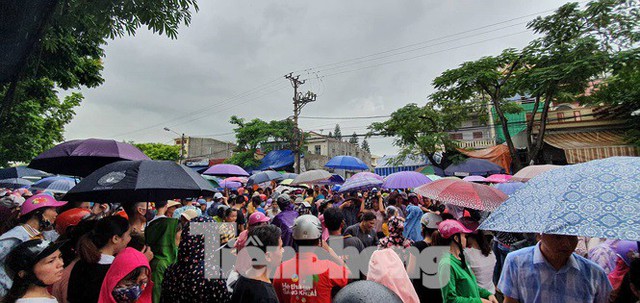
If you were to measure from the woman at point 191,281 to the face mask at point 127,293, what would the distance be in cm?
29

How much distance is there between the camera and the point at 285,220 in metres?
4.84

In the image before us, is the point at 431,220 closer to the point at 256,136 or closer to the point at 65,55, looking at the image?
the point at 65,55

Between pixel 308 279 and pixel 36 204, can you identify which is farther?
pixel 36 204

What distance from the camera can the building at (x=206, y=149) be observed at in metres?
41.2

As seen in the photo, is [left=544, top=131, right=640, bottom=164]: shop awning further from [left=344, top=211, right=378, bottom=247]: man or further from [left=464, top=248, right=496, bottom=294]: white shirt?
[left=344, top=211, right=378, bottom=247]: man

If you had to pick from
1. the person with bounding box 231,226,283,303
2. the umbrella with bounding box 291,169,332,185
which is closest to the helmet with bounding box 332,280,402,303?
the person with bounding box 231,226,283,303

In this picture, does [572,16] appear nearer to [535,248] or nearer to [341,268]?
[535,248]

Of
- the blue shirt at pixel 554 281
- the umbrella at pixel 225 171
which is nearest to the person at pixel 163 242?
the blue shirt at pixel 554 281

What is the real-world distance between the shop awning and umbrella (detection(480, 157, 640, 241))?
14352 mm

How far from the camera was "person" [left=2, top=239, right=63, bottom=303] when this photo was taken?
201 centimetres

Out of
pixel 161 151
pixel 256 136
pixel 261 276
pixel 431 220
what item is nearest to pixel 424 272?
pixel 431 220

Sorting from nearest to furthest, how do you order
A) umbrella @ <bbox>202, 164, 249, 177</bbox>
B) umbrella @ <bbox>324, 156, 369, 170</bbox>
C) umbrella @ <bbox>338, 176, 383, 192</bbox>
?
umbrella @ <bbox>338, 176, 383, 192</bbox> → umbrella @ <bbox>202, 164, 249, 177</bbox> → umbrella @ <bbox>324, 156, 369, 170</bbox>

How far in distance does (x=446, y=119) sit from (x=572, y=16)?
7085 mm

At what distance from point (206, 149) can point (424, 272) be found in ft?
142
